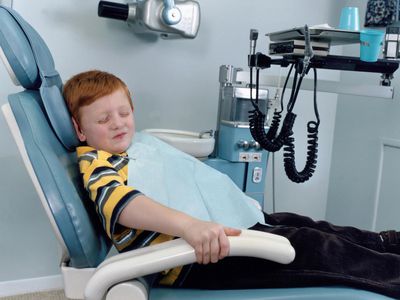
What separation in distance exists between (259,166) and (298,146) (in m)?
0.63

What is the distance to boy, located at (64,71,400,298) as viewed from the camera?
77 cm

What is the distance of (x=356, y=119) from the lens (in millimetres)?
2078

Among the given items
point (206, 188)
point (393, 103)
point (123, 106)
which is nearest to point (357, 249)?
point (206, 188)

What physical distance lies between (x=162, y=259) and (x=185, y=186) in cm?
31

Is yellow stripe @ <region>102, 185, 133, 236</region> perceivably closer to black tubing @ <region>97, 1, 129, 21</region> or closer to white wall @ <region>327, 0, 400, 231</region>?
black tubing @ <region>97, 1, 129, 21</region>

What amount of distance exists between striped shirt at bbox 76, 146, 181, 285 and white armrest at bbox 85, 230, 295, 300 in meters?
0.12

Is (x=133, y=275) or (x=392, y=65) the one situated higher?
(x=392, y=65)

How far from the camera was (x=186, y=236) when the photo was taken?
2.40 ft

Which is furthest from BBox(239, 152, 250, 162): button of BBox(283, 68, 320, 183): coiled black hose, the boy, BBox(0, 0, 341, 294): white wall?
the boy

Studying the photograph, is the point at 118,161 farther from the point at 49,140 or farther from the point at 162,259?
the point at 162,259

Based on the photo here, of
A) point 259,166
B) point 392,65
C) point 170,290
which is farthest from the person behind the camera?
point 259,166

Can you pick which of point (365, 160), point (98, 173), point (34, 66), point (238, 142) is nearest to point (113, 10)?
point (238, 142)

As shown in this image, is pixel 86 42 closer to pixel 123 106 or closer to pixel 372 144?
pixel 123 106

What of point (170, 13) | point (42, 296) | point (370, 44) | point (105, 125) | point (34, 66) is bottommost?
point (42, 296)
